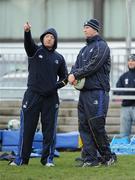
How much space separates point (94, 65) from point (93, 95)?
0.41m

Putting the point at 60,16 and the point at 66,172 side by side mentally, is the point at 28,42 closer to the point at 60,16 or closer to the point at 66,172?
the point at 66,172

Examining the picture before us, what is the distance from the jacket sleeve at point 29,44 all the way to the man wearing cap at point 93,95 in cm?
63

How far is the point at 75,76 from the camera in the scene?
33.3 feet

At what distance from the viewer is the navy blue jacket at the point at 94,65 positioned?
33.1ft

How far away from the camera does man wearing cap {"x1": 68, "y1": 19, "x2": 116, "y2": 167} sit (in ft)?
33.2

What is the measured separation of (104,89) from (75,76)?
1.44 feet

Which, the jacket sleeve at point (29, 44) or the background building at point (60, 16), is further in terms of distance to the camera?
the background building at point (60, 16)

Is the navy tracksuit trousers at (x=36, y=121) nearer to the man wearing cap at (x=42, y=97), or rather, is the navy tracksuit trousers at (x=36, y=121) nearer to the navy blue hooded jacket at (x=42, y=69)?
the man wearing cap at (x=42, y=97)

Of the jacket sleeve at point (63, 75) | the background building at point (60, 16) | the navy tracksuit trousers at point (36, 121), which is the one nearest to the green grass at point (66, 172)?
the navy tracksuit trousers at point (36, 121)

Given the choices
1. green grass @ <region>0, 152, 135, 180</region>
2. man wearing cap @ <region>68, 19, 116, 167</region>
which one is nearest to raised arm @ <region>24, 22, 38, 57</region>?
man wearing cap @ <region>68, 19, 116, 167</region>

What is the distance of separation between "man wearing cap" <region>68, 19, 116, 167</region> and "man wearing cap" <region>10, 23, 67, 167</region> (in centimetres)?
34

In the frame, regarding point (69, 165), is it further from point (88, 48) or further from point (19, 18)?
point (19, 18)

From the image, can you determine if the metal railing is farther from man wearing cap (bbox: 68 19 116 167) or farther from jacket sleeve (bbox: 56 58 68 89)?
man wearing cap (bbox: 68 19 116 167)

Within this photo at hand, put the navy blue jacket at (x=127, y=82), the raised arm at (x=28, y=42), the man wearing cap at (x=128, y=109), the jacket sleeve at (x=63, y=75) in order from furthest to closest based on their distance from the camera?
the navy blue jacket at (x=127, y=82), the man wearing cap at (x=128, y=109), the jacket sleeve at (x=63, y=75), the raised arm at (x=28, y=42)
